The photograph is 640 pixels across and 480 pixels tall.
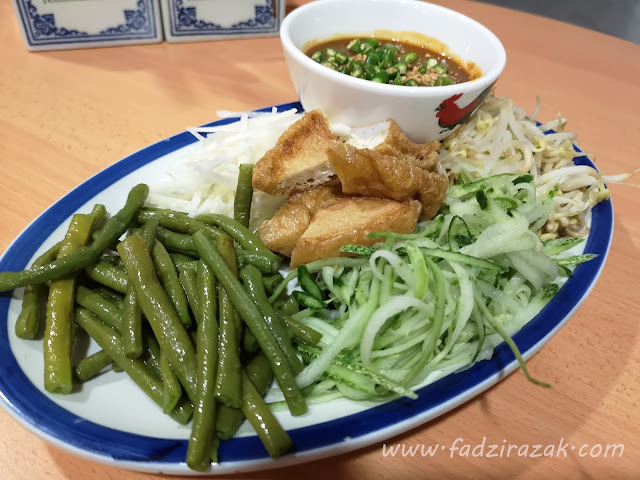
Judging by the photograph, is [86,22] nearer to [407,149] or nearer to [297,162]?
[297,162]

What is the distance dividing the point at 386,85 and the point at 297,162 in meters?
0.50

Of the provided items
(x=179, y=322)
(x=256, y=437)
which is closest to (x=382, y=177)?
(x=179, y=322)

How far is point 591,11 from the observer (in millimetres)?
7062

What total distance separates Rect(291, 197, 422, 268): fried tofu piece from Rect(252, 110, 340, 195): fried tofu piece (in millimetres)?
163

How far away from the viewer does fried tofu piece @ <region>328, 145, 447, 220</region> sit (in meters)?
1.78

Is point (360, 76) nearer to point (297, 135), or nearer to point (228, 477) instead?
point (297, 135)

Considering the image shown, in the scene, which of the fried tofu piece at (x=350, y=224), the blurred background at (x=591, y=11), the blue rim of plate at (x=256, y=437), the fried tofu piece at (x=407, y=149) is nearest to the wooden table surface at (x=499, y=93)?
the blue rim of plate at (x=256, y=437)

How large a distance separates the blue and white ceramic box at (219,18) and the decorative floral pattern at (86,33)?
137mm

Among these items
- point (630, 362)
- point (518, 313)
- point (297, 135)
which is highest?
point (297, 135)

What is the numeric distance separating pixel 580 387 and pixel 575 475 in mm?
346

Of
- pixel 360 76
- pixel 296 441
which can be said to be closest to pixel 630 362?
pixel 296 441

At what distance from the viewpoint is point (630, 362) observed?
69.3 inches

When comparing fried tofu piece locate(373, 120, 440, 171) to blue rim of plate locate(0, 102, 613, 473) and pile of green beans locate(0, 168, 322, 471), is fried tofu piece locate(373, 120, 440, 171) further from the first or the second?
blue rim of plate locate(0, 102, 613, 473)

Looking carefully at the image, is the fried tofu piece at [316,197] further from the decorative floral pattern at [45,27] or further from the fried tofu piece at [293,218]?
the decorative floral pattern at [45,27]
